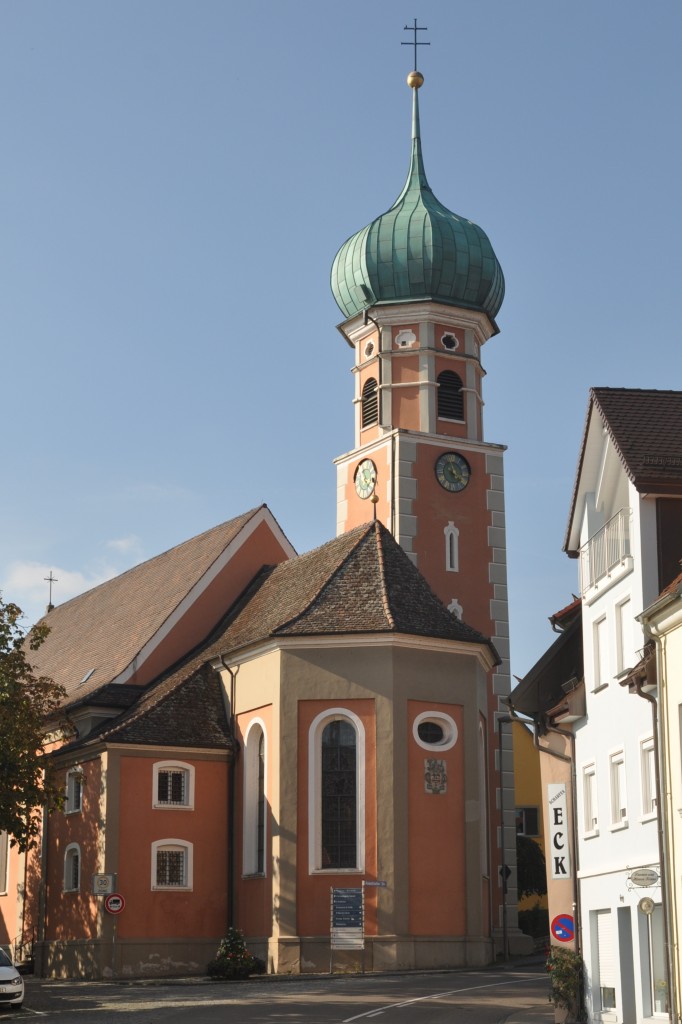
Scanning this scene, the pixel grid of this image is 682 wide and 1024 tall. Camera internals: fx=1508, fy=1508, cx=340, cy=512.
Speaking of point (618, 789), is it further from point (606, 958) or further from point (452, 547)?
point (452, 547)

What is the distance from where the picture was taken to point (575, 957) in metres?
24.3

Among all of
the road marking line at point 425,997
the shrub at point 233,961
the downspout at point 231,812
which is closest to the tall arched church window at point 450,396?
the downspout at point 231,812

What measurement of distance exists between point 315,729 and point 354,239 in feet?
78.4

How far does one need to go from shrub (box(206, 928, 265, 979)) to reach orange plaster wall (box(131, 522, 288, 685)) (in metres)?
10.3

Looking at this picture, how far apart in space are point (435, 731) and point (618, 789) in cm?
1168

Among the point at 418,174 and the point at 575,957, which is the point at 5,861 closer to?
the point at 575,957

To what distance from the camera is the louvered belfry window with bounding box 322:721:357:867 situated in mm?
34062

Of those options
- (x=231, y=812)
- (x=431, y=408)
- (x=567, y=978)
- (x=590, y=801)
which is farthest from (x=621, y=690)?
(x=431, y=408)

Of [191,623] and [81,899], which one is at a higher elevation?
[191,623]

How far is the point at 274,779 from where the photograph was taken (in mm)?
34812

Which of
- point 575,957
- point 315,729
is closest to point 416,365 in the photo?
point 315,729

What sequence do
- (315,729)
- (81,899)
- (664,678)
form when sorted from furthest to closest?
(81,899) < (315,729) < (664,678)

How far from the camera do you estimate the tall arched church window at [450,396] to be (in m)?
50.4

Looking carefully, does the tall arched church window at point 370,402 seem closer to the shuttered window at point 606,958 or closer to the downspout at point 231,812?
the downspout at point 231,812
